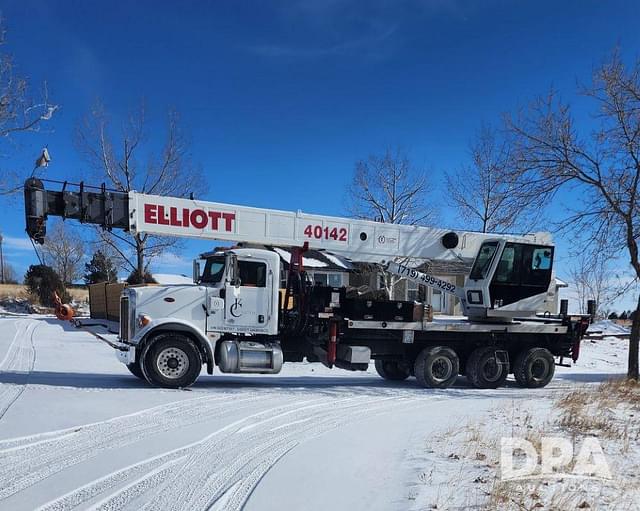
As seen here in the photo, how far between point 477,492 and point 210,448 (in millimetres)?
2997

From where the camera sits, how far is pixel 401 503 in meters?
4.21

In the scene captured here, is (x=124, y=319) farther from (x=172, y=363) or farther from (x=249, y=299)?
(x=249, y=299)

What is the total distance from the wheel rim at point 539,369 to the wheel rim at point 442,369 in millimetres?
2337

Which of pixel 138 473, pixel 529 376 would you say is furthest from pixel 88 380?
pixel 529 376

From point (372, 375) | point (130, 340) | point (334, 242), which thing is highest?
point (334, 242)

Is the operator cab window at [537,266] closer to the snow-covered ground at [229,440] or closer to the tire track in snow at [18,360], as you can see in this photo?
the snow-covered ground at [229,440]

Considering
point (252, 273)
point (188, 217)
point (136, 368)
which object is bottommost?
point (136, 368)

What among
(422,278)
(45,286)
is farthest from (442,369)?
(45,286)

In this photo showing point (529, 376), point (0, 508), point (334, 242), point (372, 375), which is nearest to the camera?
point (0, 508)

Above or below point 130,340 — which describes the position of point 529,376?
below

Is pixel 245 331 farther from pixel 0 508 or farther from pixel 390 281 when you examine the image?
pixel 390 281

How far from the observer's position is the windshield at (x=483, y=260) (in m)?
12.2

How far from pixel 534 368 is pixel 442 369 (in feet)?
8.31

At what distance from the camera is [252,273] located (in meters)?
10.8
